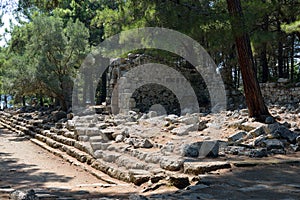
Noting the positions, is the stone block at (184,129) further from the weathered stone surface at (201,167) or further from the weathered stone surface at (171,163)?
the weathered stone surface at (201,167)

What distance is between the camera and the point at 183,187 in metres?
4.73

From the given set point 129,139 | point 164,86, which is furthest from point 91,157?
point 164,86

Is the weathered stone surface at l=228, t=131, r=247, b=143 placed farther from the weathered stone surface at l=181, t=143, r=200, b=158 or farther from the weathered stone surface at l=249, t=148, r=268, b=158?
the weathered stone surface at l=181, t=143, r=200, b=158

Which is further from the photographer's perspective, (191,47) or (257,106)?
(191,47)

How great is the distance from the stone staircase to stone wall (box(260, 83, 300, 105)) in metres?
6.30

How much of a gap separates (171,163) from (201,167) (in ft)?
2.48

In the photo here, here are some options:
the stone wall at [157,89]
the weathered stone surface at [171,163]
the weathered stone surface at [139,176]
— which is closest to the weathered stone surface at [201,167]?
the weathered stone surface at [171,163]

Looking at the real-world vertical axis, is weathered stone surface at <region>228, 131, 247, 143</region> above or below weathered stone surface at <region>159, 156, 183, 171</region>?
above

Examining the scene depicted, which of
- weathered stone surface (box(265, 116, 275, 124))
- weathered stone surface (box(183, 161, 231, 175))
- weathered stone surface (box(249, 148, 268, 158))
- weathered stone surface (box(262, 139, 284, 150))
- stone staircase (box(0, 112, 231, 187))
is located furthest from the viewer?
weathered stone surface (box(265, 116, 275, 124))

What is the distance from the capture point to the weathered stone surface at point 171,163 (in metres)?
5.95

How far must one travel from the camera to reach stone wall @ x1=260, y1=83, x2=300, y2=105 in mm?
12812

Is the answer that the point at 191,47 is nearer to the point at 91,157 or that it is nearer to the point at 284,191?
the point at 91,157

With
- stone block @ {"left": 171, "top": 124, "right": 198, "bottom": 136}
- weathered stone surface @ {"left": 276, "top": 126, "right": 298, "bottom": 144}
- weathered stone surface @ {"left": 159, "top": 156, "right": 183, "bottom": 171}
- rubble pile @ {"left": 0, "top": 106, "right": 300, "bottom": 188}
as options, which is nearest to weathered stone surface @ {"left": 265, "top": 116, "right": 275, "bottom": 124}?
rubble pile @ {"left": 0, "top": 106, "right": 300, "bottom": 188}

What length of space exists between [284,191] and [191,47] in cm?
→ 1248
